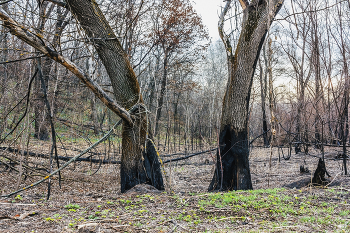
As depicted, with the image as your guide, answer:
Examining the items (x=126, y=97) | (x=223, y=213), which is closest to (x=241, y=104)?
(x=126, y=97)

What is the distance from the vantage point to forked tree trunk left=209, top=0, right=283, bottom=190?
17.5 feet

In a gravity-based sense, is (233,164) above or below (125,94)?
below

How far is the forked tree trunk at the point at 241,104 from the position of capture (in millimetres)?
5348

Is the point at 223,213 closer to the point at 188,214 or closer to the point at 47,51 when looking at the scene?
the point at 188,214

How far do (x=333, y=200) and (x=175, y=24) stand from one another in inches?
620

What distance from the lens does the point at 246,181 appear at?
5.32 m

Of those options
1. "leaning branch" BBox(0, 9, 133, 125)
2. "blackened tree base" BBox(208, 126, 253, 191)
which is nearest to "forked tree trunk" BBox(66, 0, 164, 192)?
"leaning branch" BBox(0, 9, 133, 125)

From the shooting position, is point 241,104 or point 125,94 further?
point 241,104

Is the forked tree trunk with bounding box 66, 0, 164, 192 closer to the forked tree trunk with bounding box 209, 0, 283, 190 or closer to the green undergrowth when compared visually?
the green undergrowth

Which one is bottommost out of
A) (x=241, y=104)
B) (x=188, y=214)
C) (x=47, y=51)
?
(x=188, y=214)

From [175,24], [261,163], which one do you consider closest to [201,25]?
[175,24]

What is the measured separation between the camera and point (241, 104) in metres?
5.45

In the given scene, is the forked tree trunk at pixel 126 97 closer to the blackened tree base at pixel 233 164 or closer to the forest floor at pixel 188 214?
the forest floor at pixel 188 214

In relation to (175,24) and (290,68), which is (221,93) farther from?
(175,24)
